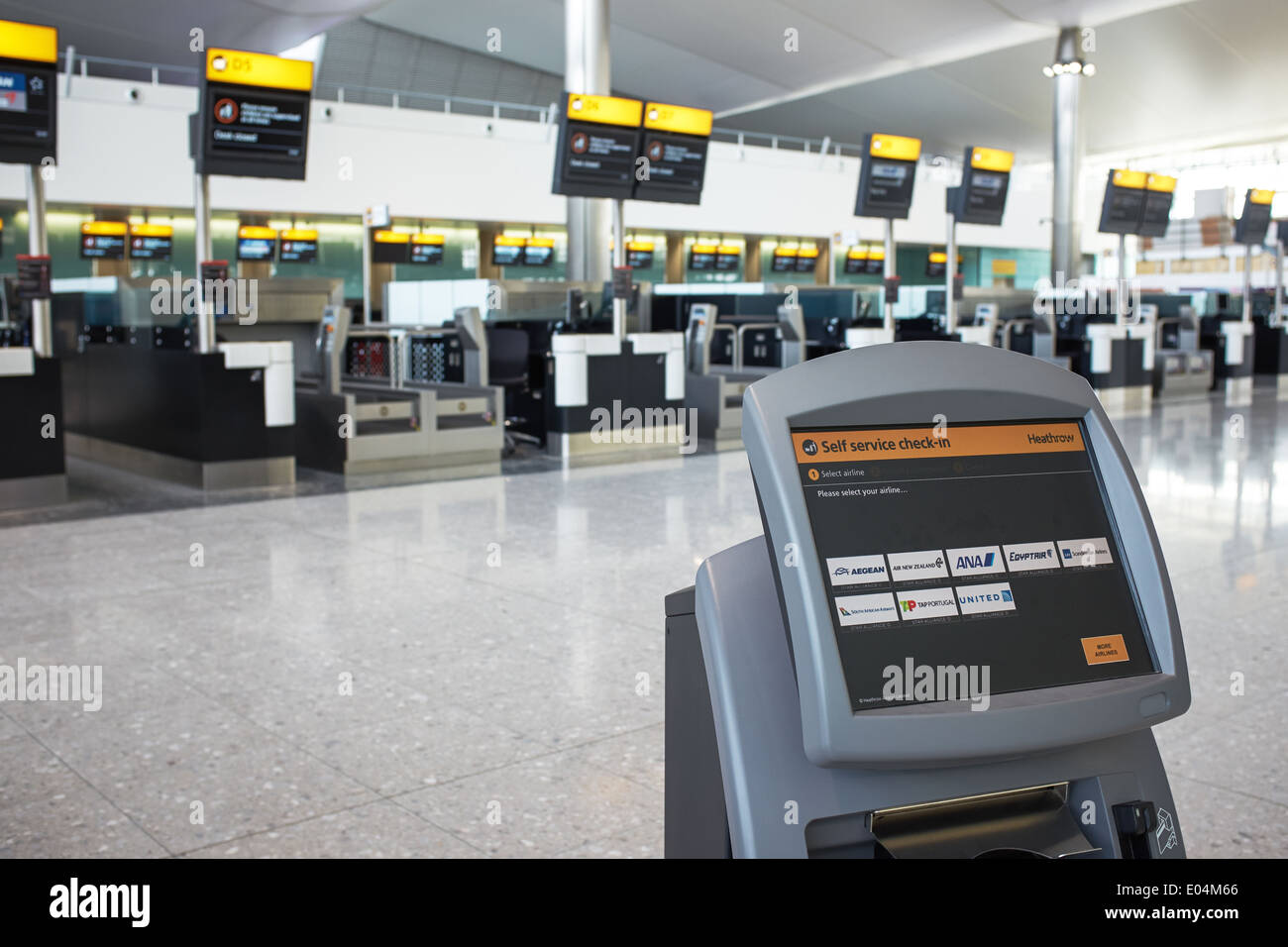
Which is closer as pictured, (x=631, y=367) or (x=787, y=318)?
(x=631, y=367)

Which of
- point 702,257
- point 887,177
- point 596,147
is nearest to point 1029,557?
point 596,147

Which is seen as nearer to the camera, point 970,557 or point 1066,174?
point 970,557

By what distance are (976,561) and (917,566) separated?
0.19 ft

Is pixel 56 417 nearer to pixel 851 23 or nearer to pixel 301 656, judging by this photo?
pixel 301 656

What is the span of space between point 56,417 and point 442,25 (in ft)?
60.7

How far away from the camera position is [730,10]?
68.3 ft

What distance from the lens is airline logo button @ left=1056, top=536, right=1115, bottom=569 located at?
106cm

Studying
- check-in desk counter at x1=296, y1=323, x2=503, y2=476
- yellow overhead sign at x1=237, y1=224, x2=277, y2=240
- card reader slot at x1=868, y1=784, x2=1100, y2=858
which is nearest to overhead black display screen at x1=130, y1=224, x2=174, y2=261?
yellow overhead sign at x1=237, y1=224, x2=277, y2=240

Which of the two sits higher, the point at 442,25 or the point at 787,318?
the point at 442,25

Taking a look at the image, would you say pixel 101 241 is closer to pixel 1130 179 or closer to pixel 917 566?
pixel 1130 179

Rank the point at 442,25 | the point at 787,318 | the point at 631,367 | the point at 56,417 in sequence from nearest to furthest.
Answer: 1. the point at 56,417
2. the point at 631,367
3. the point at 787,318
4. the point at 442,25

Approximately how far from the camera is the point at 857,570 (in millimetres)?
985

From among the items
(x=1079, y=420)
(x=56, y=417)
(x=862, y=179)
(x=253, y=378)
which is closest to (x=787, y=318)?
(x=862, y=179)

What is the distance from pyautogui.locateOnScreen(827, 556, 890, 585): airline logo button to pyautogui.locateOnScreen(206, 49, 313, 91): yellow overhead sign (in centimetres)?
671
